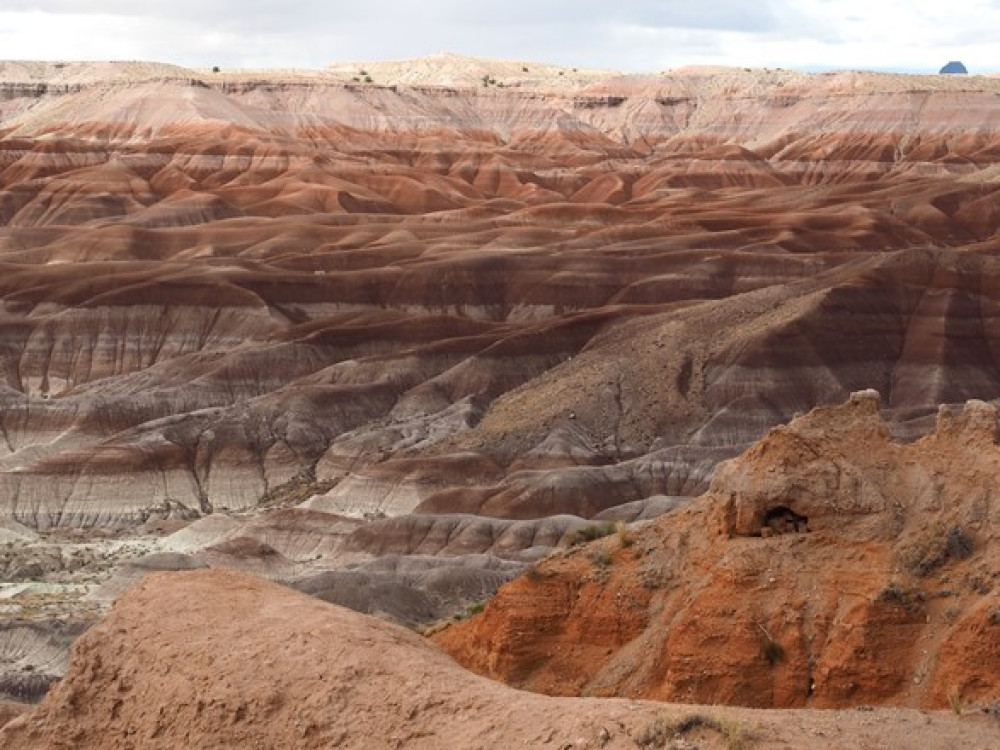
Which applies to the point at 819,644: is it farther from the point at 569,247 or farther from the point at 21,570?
the point at 569,247

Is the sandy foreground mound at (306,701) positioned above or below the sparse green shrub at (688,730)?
below

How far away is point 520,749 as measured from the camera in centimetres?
1398

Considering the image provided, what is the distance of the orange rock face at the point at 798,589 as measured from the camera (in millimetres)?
Result: 18844

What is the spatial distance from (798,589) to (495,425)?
172 feet

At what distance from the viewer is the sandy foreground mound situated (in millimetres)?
13945

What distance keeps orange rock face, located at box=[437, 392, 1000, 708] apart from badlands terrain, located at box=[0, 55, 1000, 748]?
47 mm

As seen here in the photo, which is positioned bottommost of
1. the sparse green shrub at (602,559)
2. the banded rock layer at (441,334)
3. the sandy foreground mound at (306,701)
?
the banded rock layer at (441,334)

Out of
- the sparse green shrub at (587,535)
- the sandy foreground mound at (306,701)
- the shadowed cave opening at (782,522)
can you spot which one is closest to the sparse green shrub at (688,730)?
the sandy foreground mound at (306,701)

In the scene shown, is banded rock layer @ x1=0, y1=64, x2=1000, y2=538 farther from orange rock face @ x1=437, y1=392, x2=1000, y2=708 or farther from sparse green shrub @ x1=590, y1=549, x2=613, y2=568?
orange rock face @ x1=437, y1=392, x2=1000, y2=708

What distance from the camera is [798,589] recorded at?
19922 millimetres

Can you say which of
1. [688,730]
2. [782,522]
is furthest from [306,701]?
[782,522]

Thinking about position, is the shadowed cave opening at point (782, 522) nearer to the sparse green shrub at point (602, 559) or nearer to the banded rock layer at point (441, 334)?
the sparse green shrub at point (602, 559)

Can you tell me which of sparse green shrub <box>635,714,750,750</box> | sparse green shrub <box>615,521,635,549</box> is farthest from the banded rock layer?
sparse green shrub <box>635,714,750,750</box>

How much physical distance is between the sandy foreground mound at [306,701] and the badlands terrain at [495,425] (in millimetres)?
51
